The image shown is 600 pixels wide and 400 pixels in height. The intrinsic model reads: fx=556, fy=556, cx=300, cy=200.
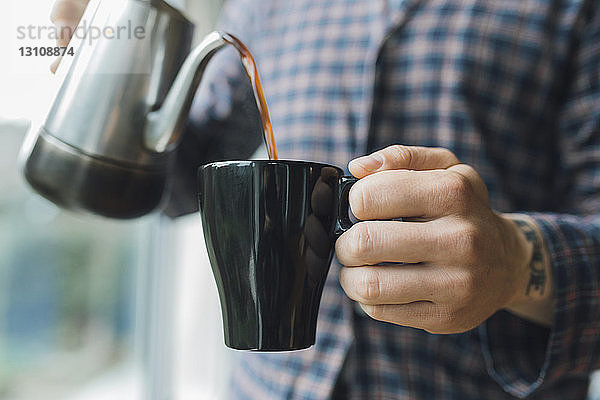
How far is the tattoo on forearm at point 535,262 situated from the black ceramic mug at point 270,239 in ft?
0.56

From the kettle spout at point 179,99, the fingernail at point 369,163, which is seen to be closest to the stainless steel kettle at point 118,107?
the kettle spout at point 179,99

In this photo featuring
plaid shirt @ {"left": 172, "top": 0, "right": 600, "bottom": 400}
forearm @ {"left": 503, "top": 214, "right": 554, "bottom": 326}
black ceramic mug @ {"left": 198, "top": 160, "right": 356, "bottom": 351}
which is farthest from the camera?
plaid shirt @ {"left": 172, "top": 0, "right": 600, "bottom": 400}

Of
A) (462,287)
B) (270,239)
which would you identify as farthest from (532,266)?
(270,239)

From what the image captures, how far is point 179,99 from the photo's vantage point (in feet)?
1.18

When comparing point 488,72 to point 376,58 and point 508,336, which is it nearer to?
point 376,58

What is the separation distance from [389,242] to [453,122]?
0.26 meters

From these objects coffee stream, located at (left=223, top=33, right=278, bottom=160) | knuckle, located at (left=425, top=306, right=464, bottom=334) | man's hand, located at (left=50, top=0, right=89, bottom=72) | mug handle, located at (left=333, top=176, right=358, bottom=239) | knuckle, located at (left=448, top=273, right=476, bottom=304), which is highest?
man's hand, located at (left=50, top=0, right=89, bottom=72)

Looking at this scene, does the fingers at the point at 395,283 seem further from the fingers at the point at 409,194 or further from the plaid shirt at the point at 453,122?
the plaid shirt at the point at 453,122

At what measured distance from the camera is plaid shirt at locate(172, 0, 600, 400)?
52cm

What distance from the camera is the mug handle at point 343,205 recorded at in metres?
0.31

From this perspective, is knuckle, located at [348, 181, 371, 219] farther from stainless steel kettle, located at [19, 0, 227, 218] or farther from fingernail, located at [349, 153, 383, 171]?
stainless steel kettle, located at [19, 0, 227, 218]

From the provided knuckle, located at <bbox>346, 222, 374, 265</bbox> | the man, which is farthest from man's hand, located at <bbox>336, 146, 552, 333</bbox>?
the man

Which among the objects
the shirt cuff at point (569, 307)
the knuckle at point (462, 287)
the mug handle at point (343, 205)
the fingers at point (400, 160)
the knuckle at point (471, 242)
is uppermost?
the fingers at point (400, 160)

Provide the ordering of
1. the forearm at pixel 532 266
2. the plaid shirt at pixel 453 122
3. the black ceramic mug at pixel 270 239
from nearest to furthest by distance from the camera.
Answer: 1. the black ceramic mug at pixel 270 239
2. the forearm at pixel 532 266
3. the plaid shirt at pixel 453 122
